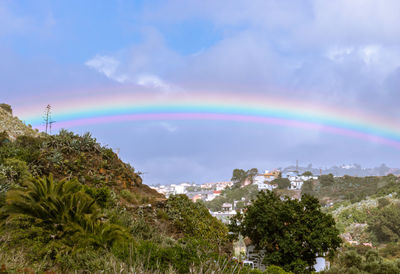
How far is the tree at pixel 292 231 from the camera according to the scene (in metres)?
12.0

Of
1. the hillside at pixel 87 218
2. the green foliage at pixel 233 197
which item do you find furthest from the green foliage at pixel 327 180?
the hillside at pixel 87 218

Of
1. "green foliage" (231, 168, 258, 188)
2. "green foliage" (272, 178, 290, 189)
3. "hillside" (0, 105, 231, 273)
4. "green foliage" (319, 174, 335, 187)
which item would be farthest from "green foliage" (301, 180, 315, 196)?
"hillside" (0, 105, 231, 273)

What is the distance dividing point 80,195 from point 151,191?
8.24m

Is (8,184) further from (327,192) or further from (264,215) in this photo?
(327,192)

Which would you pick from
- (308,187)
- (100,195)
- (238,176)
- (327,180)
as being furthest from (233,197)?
(100,195)

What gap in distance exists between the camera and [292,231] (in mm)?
12289

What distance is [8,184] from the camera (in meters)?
10.2

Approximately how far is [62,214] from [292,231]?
836 cm

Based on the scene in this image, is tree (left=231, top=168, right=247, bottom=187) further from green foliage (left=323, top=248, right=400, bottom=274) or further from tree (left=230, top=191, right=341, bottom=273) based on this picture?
tree (left=230, top=191, right=341, bottom=273)

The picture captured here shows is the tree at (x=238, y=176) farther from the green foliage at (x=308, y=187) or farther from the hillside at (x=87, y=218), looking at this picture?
the hillside at (x=87, y=218)

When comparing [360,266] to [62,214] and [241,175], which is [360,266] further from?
[241,175]

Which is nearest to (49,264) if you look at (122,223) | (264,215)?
(122,223)

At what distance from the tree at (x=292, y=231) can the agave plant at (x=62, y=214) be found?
6.62m

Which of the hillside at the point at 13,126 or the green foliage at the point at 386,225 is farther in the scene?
the green foliage at the point at 386,225
